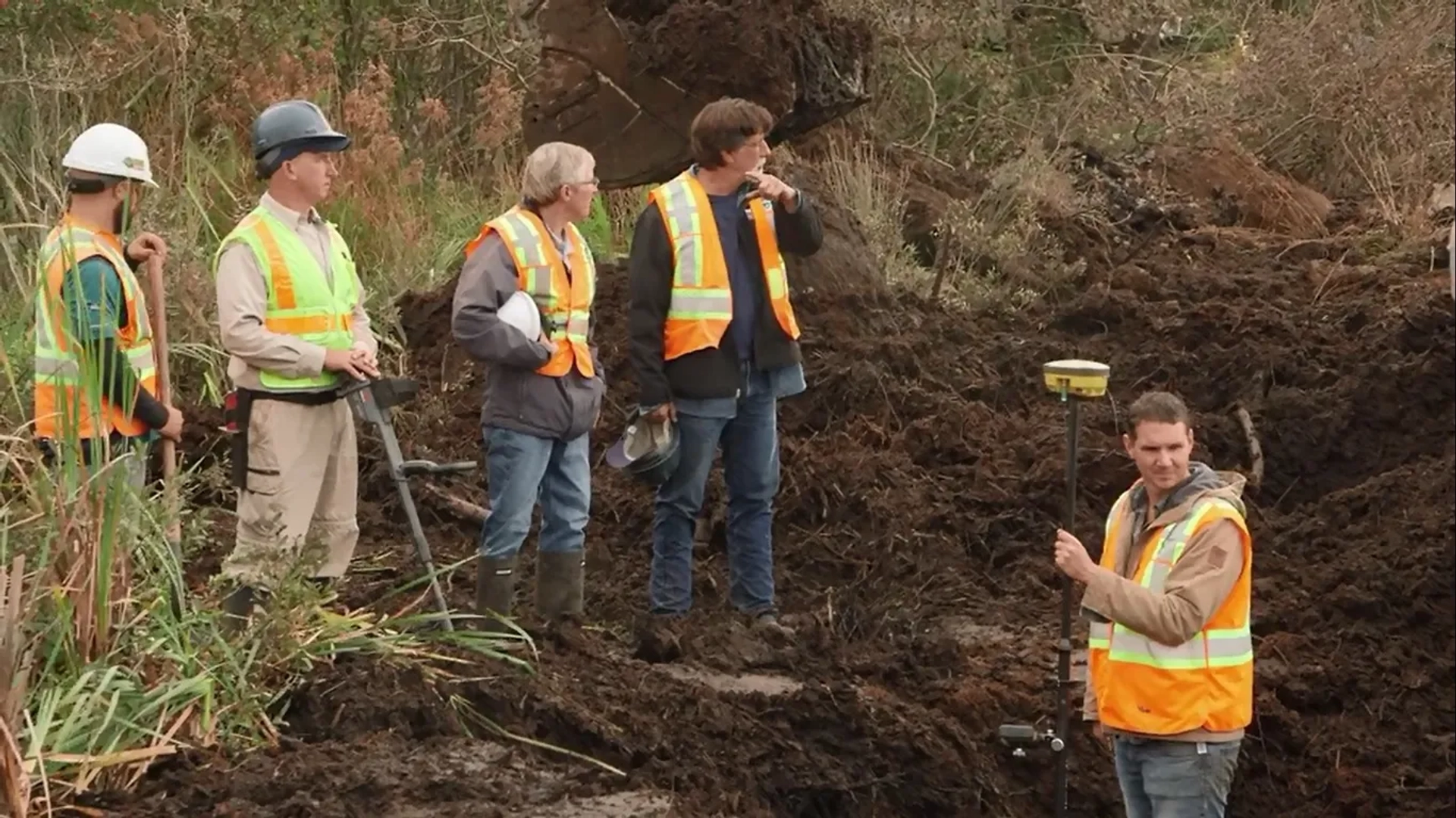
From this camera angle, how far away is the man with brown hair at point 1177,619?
16.7 ft

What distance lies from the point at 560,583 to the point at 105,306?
1.75 m

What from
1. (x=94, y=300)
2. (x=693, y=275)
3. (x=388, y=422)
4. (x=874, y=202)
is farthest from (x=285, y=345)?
(x=874, y=202)

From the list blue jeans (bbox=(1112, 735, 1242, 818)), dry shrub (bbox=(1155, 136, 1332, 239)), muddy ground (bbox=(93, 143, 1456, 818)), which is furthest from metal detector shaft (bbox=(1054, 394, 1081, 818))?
dry shrub (bbox=(1155, 136, 1332, 239))

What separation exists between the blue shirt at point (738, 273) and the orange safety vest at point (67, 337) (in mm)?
1919

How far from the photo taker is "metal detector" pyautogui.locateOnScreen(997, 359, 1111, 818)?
5.48 m

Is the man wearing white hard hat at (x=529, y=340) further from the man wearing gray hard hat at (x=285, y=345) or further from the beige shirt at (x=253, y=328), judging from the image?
the beige shirt at (x=253, y=328)

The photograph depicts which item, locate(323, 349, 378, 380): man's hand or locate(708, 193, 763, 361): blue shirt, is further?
locate(708, 193, 763, 361): blue shirt

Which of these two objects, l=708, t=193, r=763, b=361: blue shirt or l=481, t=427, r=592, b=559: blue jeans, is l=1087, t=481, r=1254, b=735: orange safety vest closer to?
l=481, t=427, r=592, b=559: blue jeans

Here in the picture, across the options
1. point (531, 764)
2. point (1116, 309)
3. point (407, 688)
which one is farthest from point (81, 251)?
point (1116, 309)

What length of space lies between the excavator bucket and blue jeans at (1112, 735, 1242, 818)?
4.83m

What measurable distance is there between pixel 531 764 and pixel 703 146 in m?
2.39

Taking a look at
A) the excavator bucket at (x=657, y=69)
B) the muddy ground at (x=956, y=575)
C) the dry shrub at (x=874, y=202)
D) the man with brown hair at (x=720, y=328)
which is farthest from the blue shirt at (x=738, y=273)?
the dry shrub at (x=874, y=202)

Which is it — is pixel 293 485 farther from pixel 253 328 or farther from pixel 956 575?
pixel 956 575

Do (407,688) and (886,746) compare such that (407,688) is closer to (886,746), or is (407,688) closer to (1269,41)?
(886,746)
